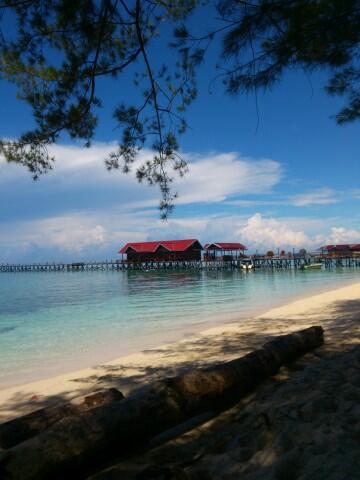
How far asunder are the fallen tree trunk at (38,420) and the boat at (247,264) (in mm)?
48341

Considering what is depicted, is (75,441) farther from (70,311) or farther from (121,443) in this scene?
(70,311)

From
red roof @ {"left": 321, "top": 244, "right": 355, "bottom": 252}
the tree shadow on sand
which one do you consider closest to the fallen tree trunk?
the tree shadow on sand

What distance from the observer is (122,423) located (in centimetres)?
246

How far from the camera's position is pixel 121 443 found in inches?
96.7

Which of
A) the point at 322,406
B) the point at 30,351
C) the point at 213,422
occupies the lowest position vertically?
the point at 30,351

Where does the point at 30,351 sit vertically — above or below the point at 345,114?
below

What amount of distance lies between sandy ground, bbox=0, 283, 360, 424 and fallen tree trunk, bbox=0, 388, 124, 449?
1475 millimetres

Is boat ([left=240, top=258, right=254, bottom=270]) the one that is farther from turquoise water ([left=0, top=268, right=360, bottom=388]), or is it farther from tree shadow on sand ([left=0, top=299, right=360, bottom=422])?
tree shadow on sand ([left=0, top=299, right=360, bottom=422])

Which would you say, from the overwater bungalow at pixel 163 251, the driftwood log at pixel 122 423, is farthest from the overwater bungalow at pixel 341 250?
the driftwood log at pixel 122 423

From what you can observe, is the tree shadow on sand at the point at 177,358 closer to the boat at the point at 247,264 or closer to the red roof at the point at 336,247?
the boat at the point at 247,264

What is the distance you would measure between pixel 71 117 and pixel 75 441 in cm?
360

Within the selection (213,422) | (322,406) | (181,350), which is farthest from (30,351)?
(322,406)

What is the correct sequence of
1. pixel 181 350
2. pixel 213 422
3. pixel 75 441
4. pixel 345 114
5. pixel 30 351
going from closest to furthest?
pixel 75 441, pixel 213 422, pixel 345 114, pixel 181 350, pixel 30 351

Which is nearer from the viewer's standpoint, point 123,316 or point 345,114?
point 345,114
